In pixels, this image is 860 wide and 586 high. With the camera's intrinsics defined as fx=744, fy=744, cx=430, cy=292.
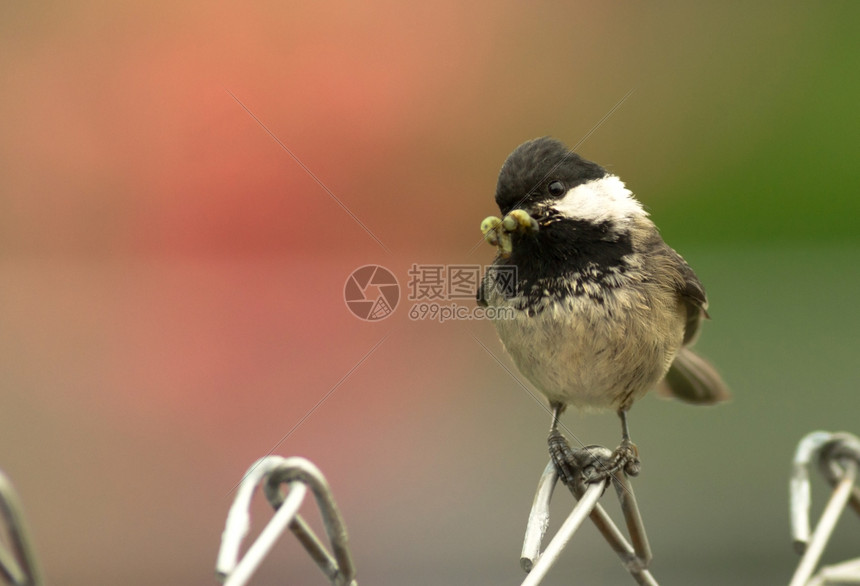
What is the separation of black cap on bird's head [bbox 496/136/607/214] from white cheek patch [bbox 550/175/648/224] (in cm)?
2

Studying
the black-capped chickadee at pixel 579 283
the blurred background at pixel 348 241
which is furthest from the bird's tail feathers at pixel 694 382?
the blurred background at pixel 348 241

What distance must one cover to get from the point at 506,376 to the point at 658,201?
72cm

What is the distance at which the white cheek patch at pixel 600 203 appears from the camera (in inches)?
42.9

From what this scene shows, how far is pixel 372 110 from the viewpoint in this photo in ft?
6.72

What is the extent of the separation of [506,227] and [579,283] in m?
0.14

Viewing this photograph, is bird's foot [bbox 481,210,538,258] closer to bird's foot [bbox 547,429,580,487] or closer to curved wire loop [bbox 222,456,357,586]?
bird's foot [bbox 547,429,580,487]

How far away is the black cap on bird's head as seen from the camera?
104 cm

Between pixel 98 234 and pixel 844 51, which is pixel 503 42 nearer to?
pixel 844 51

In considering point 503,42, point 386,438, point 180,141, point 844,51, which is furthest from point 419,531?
point 844,51

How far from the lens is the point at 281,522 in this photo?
Answer: 45cm
